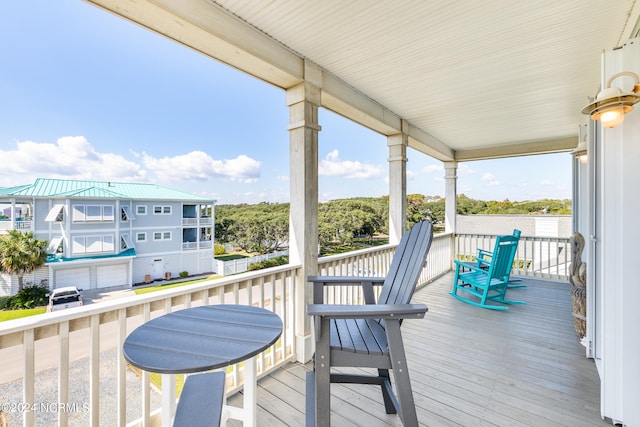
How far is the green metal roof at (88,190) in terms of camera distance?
4.79 feet

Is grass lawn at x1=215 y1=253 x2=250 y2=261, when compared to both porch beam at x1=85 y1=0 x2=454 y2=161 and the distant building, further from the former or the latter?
porch beam at x1=85 y1=0 x2=454 y2=161

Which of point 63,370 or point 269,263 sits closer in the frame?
point 63,370

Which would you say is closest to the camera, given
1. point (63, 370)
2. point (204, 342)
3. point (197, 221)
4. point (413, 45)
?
point (204, 342)

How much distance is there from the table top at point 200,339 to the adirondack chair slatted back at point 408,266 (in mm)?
823

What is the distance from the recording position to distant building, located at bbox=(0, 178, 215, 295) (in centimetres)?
148

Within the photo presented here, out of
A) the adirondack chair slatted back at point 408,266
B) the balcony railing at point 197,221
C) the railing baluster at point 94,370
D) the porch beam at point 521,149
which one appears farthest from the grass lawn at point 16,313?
the porch beam at point 521,149

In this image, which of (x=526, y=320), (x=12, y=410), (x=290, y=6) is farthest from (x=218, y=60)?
(x=526, y=320)

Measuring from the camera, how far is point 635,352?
1521 millimetres

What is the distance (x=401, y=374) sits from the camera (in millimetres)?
1354

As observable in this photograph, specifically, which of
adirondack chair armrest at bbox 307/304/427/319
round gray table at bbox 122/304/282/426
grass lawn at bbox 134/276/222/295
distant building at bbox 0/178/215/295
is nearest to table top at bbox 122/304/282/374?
round gray table at bbox 122/304/282/426

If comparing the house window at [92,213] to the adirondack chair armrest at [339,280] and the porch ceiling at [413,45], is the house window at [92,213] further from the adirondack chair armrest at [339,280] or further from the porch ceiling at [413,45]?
the adirondack chair armrest at [339,280]

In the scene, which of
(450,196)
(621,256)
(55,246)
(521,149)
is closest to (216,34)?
(55,246)

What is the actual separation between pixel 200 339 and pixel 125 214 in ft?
3.84

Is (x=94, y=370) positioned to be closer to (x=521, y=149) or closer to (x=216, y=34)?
(x=216, y=34)
